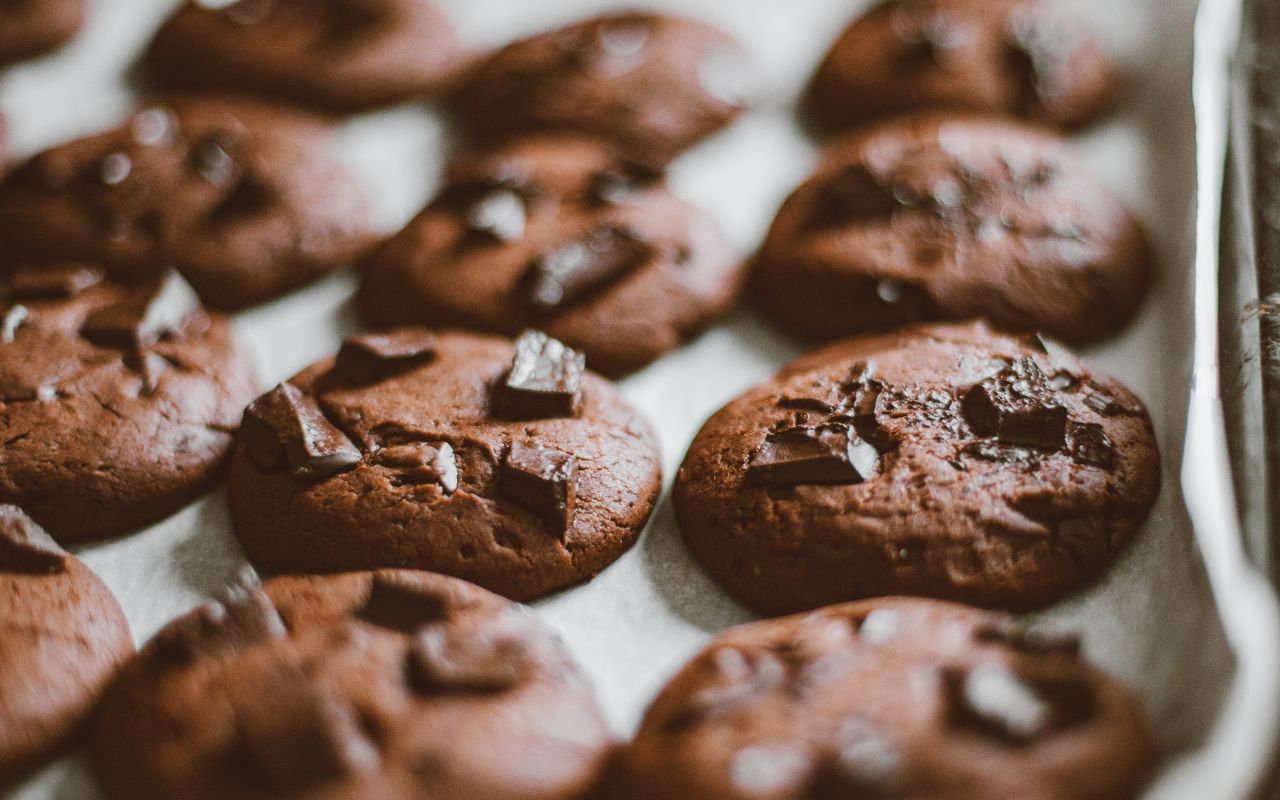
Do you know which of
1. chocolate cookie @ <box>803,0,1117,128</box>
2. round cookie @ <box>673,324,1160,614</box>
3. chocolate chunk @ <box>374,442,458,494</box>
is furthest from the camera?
chocolate cookie @ <box>803,0,1117,128</box>

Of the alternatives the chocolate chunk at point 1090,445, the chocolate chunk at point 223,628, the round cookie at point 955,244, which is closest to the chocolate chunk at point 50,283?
the chocolate chunk at point 223,628

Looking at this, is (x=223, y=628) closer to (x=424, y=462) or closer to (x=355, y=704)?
(x=355, y=704)

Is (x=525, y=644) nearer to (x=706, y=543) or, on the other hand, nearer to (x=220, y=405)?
(x=706, y=543)

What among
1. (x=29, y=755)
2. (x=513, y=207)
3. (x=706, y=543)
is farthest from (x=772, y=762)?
(x=513, y=207)

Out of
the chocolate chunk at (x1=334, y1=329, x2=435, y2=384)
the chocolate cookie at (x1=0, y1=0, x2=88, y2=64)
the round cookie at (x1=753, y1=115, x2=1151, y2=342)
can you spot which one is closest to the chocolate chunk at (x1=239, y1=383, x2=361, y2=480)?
the chocolate chunk at (x1=334, y1=329, x2=435, y2=384)

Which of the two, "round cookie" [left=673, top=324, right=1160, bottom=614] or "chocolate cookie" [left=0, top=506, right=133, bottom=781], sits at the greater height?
"round cookie" [left=673, top=324, right=1160, bottom=614]

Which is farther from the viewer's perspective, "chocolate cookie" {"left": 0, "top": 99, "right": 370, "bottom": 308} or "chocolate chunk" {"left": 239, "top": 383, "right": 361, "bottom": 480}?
"chocolate cookie" {"left": 0, "top": 99, "right": 370, "bottom": 308}

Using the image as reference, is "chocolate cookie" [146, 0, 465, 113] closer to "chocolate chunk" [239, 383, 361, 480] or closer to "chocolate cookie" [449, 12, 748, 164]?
"chocolate cookie" [449, 12, 748, 164]
